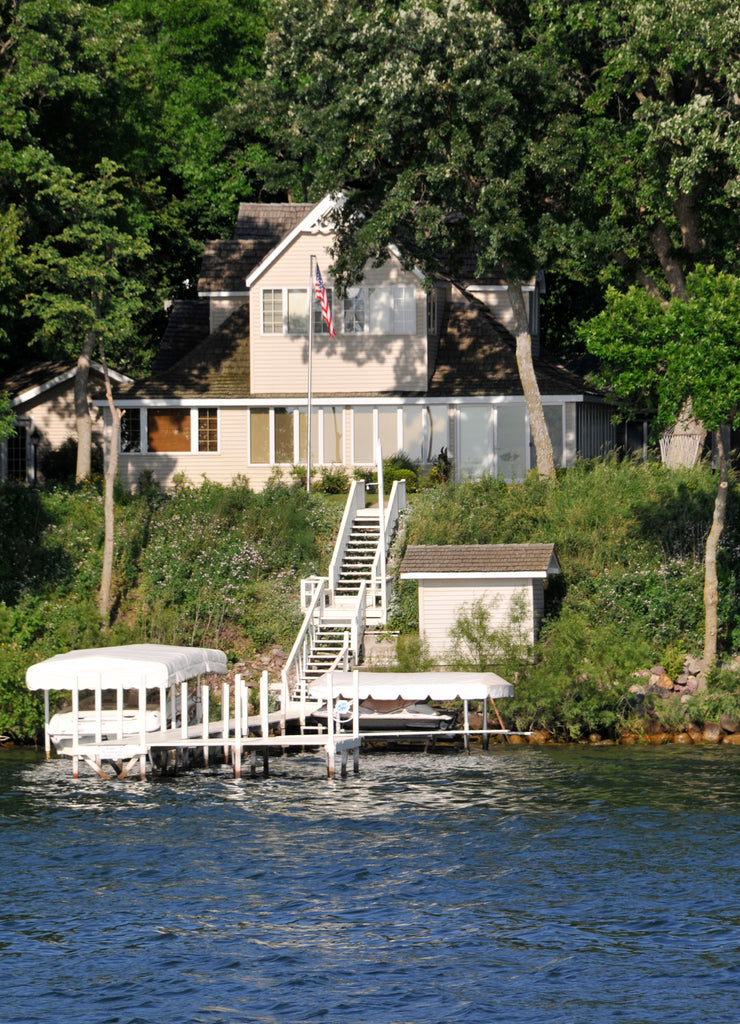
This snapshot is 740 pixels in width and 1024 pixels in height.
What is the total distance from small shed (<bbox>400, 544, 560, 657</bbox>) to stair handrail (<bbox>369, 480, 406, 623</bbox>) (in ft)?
5.75

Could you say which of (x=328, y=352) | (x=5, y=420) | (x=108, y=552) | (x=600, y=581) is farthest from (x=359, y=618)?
(x=328, y=352)

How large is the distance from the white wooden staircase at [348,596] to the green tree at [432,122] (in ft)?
18.8

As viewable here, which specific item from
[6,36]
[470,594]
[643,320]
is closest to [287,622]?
[470,594]

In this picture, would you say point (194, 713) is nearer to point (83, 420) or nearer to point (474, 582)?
point (474, 582)

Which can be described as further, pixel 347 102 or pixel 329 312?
pixel 329 312

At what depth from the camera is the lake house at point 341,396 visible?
52031 millimetres

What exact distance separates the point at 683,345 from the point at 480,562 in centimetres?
771

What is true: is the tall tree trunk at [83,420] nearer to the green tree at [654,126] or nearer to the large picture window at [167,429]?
the large picture window at [167,429]

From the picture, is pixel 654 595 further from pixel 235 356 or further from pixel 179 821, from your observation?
pixel 235 356

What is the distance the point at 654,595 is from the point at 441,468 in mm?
13453

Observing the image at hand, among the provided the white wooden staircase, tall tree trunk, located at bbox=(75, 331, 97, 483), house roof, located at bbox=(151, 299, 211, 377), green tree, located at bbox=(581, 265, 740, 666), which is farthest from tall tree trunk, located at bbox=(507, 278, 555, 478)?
house roof, located at bbox=(151, 299, 211, 377)

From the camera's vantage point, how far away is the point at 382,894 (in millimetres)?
23125

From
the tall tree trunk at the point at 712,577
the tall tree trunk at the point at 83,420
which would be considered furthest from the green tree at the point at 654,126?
the tall tree trunk at the point at 83,420

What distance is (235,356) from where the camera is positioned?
55156 millimetres
